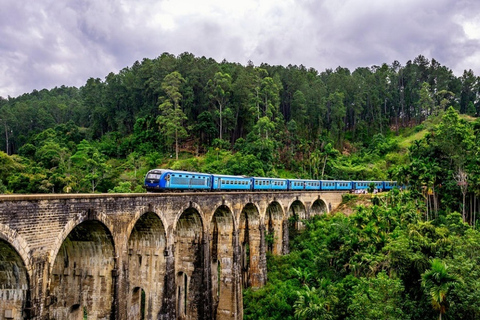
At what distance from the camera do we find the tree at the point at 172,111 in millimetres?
54062

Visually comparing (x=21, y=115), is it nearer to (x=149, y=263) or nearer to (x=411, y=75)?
(x=149, y=263)

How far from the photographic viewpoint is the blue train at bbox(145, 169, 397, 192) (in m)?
21.6

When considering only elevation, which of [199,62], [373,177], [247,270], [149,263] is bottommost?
[247,270]

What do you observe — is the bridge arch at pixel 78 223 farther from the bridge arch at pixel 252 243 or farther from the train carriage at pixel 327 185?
the train carriage at pixel 327 185

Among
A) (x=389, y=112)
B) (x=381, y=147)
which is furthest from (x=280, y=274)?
(x=389, y=112)

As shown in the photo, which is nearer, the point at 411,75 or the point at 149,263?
the point at 149,263

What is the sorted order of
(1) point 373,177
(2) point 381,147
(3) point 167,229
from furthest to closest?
(2) point 381,147
(1) point 373,177
(3) point 167,229

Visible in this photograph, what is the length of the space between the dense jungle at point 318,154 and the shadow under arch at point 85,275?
12888 mm

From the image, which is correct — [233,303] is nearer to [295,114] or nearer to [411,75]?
[295,114]

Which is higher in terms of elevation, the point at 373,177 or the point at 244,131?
the point at 244,131

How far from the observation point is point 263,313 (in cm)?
2683

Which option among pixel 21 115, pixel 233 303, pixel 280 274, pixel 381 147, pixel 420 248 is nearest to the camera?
pixel 420 248

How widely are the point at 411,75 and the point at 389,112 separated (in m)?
9.66

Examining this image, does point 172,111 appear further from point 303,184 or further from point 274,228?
point 274,228
